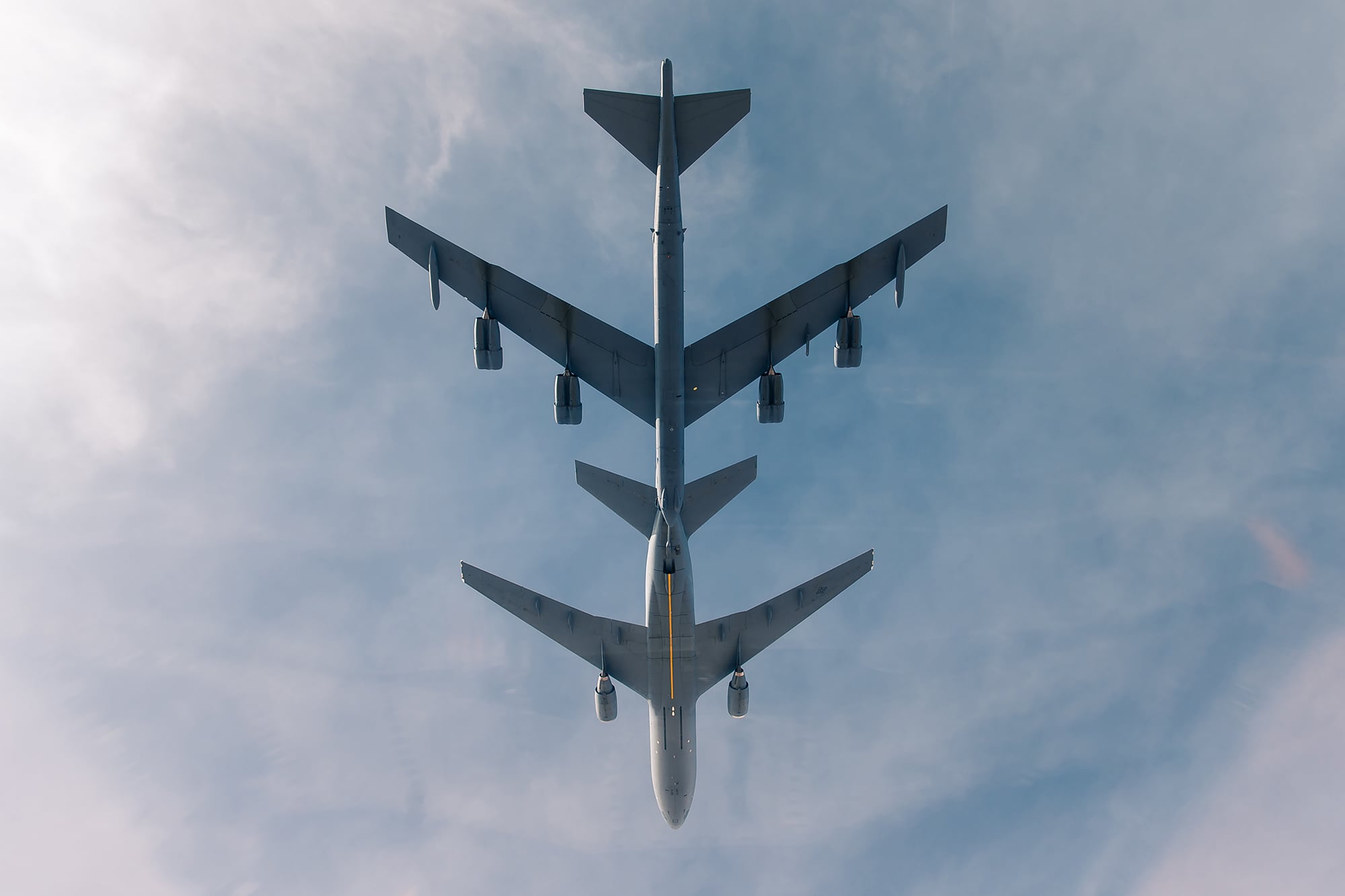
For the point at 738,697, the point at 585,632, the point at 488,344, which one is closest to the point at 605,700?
the point at 585,632

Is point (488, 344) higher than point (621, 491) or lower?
higher

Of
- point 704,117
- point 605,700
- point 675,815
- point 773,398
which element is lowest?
point 675,815

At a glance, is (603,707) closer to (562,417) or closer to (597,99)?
(562,417)

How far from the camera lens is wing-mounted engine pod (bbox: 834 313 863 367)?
2447cm

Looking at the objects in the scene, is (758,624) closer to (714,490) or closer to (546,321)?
(714,490)

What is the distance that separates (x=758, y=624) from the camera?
34.2 metres

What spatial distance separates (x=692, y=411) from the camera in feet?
90.2

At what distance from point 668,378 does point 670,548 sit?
7.05 metres

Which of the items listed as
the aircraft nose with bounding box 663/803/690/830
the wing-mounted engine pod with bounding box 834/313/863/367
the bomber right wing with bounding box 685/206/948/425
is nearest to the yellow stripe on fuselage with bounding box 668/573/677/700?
the aircraft nose with bounding box 663/803/690/830

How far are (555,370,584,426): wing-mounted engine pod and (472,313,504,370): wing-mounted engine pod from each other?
2266 millimetres

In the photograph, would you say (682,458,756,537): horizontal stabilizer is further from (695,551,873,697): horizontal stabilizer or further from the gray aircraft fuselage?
(695,551,873,697): horizontal stabilizer

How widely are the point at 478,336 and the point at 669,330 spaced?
667 cm

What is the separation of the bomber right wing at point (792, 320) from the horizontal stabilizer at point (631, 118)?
6924 millimetres

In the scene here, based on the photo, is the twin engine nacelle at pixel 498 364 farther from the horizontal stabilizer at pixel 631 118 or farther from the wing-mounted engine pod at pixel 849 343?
the wing-mounted engine pod at pixel 849 343
